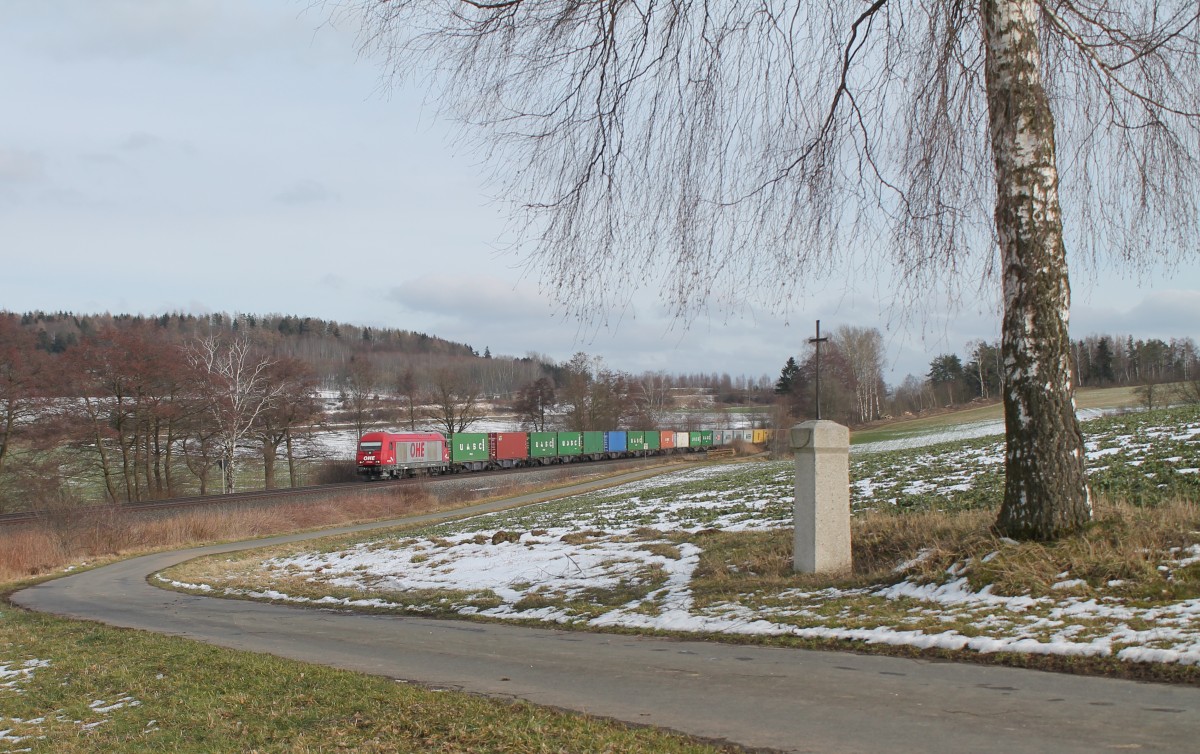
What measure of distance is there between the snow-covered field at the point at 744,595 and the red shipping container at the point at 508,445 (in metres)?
40.8

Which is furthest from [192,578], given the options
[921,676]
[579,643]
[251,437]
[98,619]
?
[251,437]

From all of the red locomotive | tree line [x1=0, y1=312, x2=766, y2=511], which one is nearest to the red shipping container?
the red locomotive

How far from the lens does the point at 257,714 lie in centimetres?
582

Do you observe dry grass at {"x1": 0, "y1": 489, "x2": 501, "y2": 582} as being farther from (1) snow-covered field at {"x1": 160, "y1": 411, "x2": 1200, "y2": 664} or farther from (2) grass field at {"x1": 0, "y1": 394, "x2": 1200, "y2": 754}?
(2) grass field at {"x1": 0, "y1": 394, "x2": 1200, "y2": 754}

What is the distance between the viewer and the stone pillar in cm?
870

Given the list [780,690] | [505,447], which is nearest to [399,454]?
[505,447]

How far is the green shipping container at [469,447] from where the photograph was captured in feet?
197

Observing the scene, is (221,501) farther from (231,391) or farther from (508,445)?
(508,445)

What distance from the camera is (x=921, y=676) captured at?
532 cm

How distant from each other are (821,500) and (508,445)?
187 feet

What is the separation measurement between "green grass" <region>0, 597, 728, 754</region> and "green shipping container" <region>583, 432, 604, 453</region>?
6320cm

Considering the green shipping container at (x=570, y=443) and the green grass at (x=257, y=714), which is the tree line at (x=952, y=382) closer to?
the green shipping container at (x=570, y=443)

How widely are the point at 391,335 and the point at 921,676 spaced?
172178 millimetres

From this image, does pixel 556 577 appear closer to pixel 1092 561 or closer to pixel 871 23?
pixel 1092 561
